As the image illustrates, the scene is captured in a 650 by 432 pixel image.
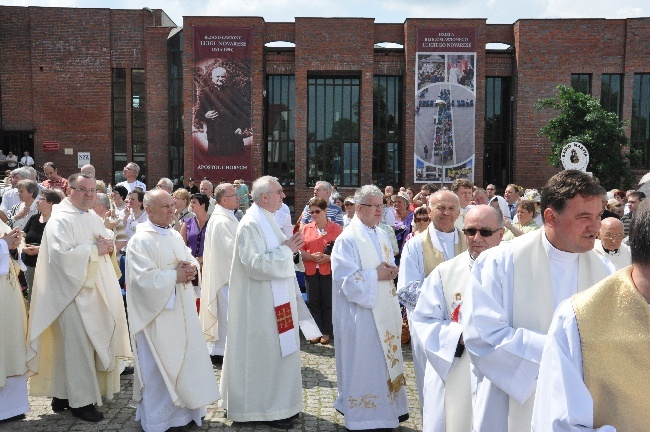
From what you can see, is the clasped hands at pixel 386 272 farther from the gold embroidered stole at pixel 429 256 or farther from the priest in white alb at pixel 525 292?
the priest in white alb at pixel 525 292

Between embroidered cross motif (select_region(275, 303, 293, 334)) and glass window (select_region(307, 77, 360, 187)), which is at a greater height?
glass window (select_region(307, 77, 360, 187))

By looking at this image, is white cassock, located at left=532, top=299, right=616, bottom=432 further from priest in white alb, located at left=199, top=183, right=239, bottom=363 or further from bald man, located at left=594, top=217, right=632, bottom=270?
priest in white alb, located at left=199, top=183, right=239, bottom=363

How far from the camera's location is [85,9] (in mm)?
26516

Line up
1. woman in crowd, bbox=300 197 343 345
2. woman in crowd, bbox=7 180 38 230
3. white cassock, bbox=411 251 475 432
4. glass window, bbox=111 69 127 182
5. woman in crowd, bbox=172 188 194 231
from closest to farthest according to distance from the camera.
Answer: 1. white cassock, bbox=411 251 475 432
2. woman in crowd, bbox=7 180 38 230
3. woman in crowd, bbox=300 197 343 345
4. woman in crowd, bbox=172 188 194 231
5. glass window, bbox=111 69 127 182

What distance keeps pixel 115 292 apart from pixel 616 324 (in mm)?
4885

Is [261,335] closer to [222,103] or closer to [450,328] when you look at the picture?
[450,328]

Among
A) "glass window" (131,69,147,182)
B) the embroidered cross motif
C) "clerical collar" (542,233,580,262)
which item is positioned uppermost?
"glass window" (131,69,147,182)

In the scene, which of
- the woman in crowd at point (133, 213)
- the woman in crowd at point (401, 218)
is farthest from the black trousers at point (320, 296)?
the woman in crowd at point (133, 213)

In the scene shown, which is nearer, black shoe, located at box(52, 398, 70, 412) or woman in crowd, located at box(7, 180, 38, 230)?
black shoe, located at box(52, 398, 70, 412)

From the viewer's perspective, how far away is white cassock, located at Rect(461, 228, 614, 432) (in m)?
2.74

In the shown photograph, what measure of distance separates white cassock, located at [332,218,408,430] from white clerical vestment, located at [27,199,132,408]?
2.08 meters

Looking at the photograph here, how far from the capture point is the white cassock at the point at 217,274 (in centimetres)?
735

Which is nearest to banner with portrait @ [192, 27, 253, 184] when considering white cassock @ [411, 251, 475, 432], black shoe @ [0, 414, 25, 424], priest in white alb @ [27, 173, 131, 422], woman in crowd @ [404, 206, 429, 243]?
woman in crowd @ [404, 206, 429, 243]

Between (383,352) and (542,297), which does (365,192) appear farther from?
(542,297)
